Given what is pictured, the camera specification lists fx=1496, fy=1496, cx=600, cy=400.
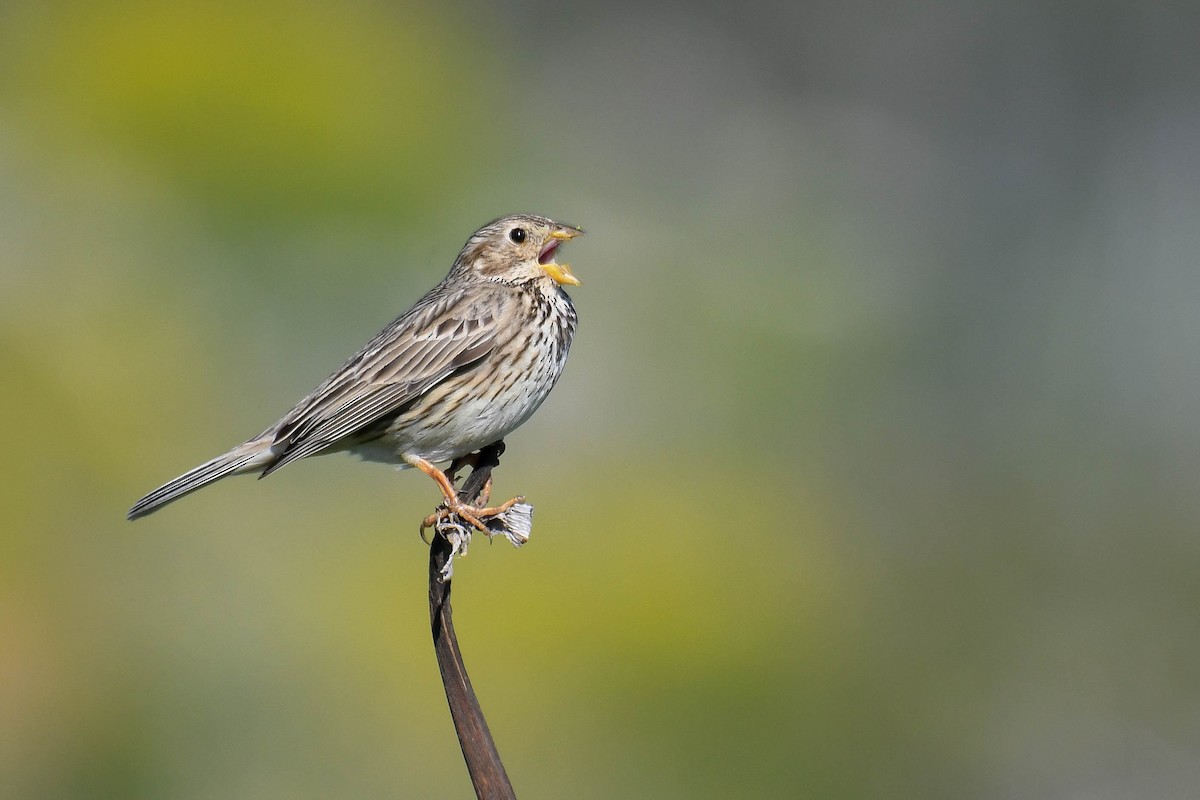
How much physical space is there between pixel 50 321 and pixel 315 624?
2.98 m

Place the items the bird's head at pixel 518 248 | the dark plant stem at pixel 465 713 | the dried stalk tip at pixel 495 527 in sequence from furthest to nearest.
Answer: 1. the bird's head at pixel 518 248
2. the dried stalk tip at pixel 495 527
3. the dark plant stem at pixel 465 713

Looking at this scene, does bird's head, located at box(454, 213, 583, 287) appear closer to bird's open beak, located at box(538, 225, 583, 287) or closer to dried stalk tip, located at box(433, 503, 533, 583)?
bird's open beak, located at box(538, 225, 583, 287)

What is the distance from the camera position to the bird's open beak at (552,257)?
14.8 feet

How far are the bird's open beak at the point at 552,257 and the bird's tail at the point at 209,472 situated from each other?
981mm

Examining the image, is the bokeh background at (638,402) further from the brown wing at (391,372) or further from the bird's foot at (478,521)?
the bird's foot at (478,521)

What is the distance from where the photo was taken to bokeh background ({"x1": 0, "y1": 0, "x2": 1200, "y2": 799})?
20.5 feet

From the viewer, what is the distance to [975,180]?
541 inches

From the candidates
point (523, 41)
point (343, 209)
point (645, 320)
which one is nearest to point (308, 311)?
point (343, 209)

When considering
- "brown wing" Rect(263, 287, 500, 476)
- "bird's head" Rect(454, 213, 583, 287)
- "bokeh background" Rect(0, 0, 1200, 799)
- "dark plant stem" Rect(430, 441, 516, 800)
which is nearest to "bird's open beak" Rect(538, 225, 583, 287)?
"bird's head" Rect(454, 213, 583, 287)

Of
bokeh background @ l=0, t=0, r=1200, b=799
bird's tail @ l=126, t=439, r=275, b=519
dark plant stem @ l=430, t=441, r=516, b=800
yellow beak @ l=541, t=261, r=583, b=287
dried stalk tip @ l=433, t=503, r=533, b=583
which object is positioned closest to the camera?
dark plant stem @ l=430, t=441, r=516, b=800

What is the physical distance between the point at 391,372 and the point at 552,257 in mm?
677

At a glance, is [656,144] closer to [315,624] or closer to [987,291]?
[987,291]

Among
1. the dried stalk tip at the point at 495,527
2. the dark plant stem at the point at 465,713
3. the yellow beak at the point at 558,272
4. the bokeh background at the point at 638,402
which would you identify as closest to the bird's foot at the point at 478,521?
the dried stalk tip at the point at 495,527

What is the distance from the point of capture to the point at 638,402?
9.02 meters
